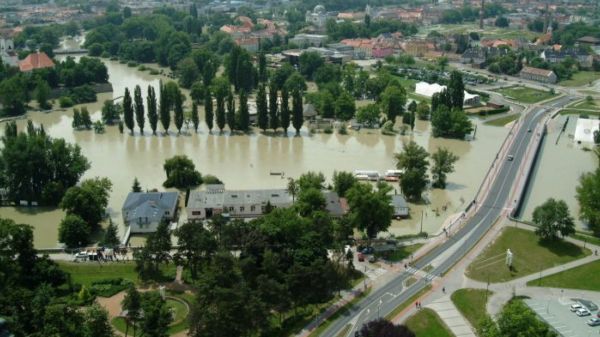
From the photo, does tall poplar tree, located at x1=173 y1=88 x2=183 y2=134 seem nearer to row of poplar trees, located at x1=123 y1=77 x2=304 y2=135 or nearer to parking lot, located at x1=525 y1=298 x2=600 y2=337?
row of poplar trees, located at x1=123 y1=77 x2=304 y2=135

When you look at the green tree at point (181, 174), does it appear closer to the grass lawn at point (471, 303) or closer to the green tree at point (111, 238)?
the green tree at point (111, 238)

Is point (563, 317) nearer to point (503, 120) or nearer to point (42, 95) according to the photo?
point (503, 120)

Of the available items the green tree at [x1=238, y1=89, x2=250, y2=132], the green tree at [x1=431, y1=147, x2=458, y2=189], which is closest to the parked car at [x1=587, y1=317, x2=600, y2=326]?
the green tree at [x1=431, y1=147, x2=458, y2=189]

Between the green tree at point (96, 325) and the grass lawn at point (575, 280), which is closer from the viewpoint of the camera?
the green tree at point (96, 325)

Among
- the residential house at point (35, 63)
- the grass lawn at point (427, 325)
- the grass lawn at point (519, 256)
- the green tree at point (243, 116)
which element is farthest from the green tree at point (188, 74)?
the grass lawn at point (427, 325)

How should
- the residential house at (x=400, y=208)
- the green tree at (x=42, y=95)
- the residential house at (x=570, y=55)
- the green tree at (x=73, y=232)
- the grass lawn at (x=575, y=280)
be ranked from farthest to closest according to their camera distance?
the residential house at (x=570, y=55), the green tree at (x=42, y=95), the residential house at (x=400, y=208), the green tree at (x=73, y=232), the grass lawn at (x=575, y=280)

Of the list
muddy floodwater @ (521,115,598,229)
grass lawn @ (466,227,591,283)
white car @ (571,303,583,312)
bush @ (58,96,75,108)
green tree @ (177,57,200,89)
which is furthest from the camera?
green tree @ (177,57,200,89)
